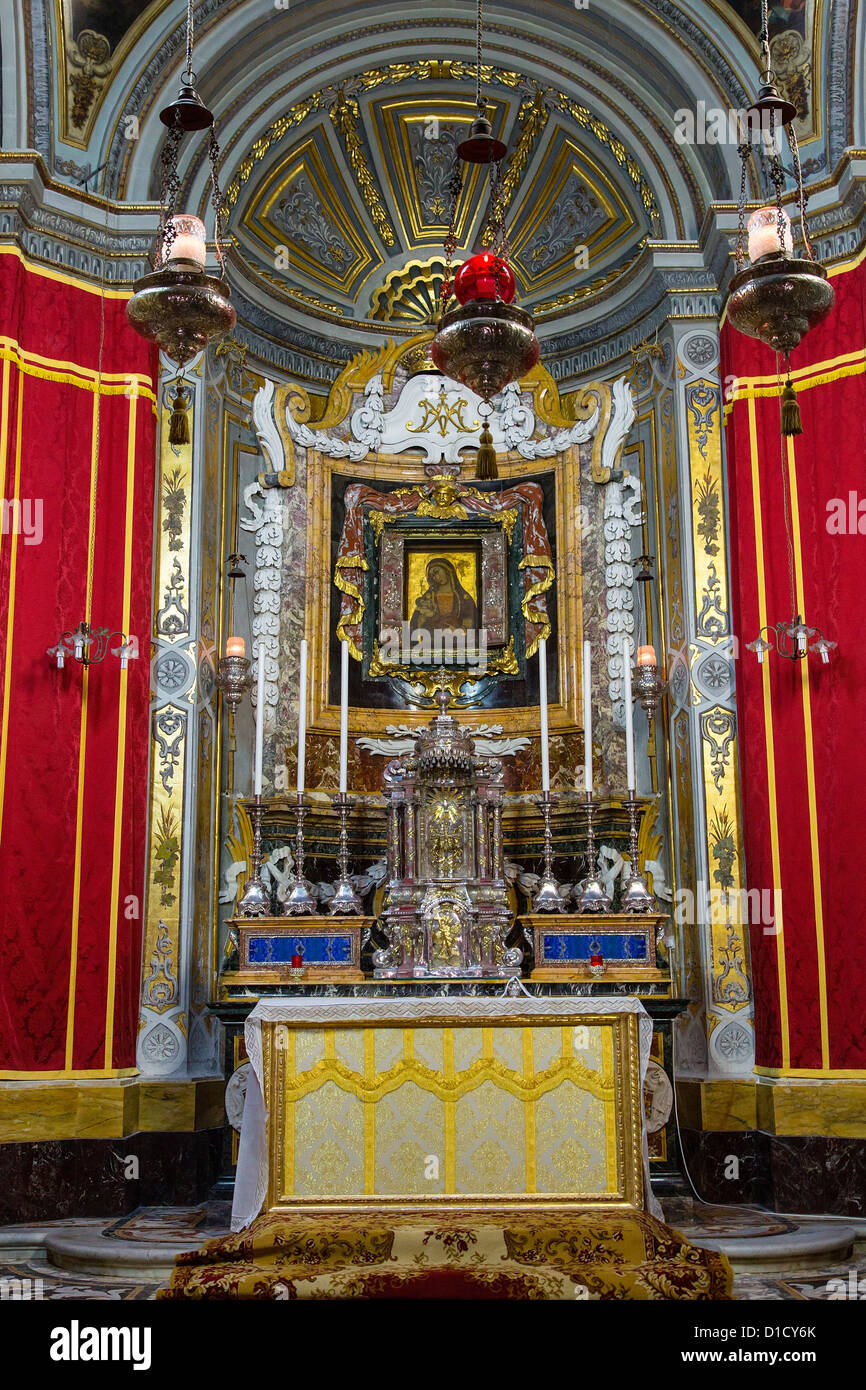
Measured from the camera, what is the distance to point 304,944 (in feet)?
23.0

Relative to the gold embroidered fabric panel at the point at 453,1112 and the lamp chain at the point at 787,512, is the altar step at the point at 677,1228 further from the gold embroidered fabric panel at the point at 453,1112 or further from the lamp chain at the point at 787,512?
the lamp chain at the point at 787,512

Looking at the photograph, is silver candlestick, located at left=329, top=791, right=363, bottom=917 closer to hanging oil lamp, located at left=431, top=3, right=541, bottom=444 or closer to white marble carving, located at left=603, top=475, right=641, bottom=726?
white marble carving, located at left=603, top=475, right=641, bottom=726

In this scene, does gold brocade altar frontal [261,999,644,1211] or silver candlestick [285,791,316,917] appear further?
silver candlestick [285,791,316,917]

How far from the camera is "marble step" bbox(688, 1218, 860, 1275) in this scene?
5695 millimetres

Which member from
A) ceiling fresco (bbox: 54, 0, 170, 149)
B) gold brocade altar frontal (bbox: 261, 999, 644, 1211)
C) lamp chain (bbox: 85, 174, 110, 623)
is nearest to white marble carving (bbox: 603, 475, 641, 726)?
gold brocade altar frontal (bbox: 261, 999, 644, 1211)

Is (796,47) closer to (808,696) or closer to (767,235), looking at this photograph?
(767,235)

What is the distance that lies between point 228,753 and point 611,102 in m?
5.21

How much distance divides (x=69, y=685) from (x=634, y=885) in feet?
11.5

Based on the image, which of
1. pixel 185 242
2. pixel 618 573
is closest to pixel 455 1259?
pixel 185 242

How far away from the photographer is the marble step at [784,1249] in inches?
224

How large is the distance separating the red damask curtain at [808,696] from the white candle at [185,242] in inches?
153

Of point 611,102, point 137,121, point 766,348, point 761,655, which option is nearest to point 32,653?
point 137,121

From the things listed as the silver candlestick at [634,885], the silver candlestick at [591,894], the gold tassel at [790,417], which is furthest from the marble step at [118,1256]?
the gold tassel at [790,417]

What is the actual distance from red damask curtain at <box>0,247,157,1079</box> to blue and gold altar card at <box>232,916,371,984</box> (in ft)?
2.77
